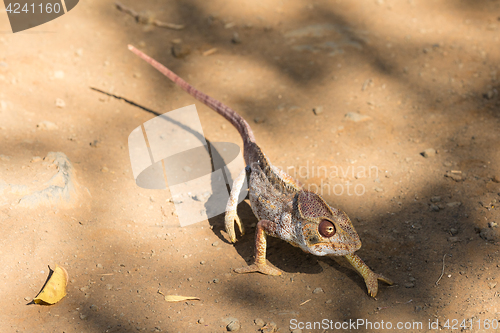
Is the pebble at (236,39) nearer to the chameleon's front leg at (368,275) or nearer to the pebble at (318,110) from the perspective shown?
the pebble at (318,110)

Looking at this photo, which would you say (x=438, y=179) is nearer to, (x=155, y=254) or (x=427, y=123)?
(x=427, y=123)

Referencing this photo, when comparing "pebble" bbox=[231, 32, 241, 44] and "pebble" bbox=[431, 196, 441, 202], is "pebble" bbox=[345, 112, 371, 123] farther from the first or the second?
"pebble" bbox=[231, 32, 241, 44]

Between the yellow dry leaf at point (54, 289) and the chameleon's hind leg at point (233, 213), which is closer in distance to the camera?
the yellow dry leaf at point (54, 289)

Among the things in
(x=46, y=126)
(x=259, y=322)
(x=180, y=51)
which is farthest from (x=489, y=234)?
(x=180, y=51)

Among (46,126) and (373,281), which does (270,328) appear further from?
(46,126)

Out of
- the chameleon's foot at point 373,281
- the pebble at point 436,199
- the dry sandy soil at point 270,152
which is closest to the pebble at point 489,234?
the dry sandy soil at point 270,152

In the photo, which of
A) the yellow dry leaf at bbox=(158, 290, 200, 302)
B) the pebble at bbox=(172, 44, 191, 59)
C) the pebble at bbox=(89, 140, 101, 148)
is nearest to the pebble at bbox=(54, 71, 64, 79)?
the pebble at bbox=(89, 140, 101, 148)

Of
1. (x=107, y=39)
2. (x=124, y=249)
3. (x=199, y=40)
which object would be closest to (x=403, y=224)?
(x=124, y=249)

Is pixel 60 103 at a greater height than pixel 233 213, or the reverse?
pixel 60 103
